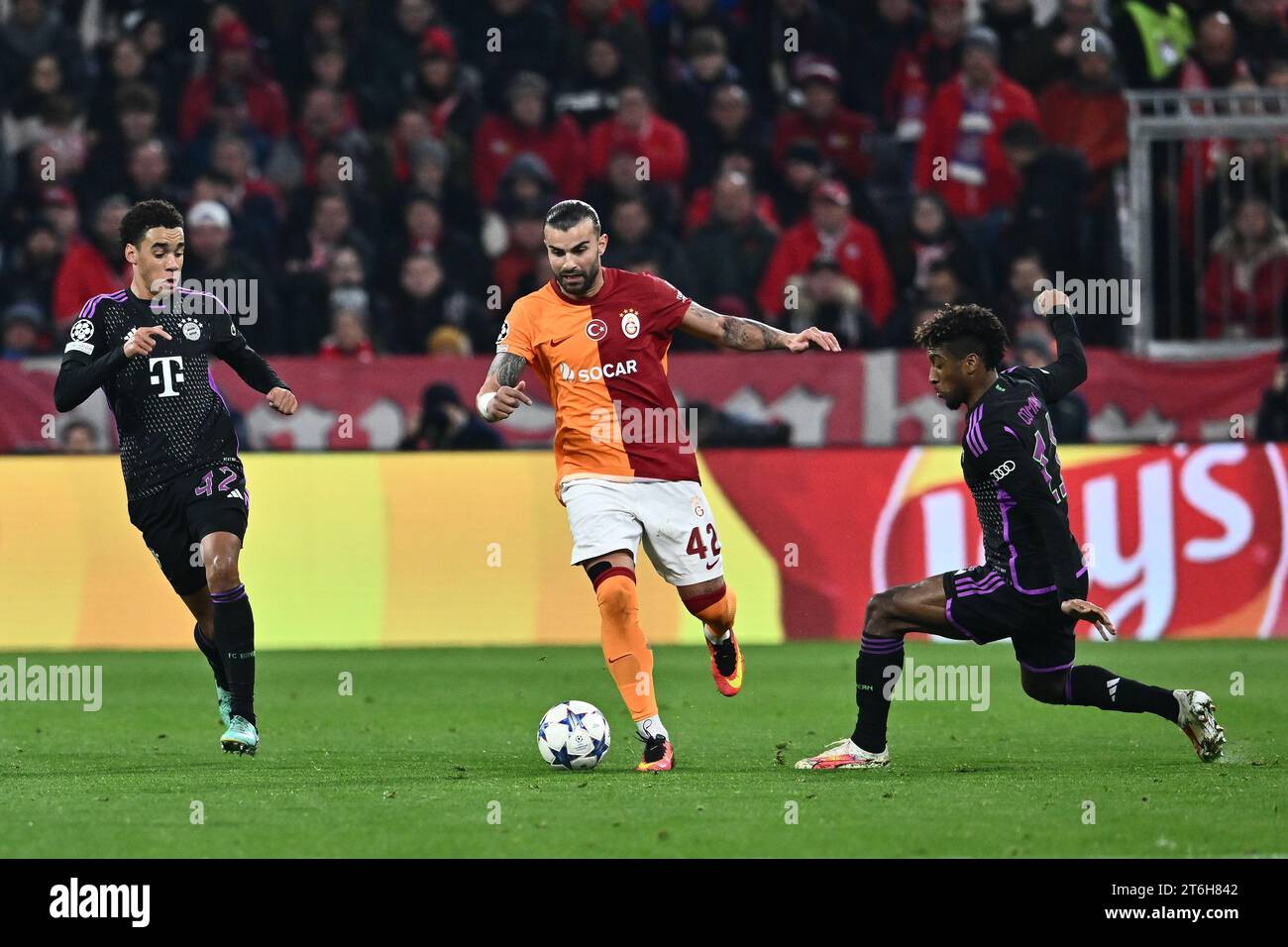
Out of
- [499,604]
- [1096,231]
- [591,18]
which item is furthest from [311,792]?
[591,18]

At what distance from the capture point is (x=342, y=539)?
14656 mm

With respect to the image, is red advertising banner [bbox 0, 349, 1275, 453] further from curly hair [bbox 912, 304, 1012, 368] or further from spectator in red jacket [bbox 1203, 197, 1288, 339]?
curly hair [bbox 912, 304, 1012, 368]

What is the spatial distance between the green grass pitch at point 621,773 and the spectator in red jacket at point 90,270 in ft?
14.6

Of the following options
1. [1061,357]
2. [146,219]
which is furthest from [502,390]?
[1061,357]

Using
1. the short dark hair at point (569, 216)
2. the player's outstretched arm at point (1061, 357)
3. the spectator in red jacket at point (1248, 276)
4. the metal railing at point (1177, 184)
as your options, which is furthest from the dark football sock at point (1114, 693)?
the spectator in red jacket at point (1248, 276)

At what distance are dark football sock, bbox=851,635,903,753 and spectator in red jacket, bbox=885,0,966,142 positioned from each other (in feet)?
32.9

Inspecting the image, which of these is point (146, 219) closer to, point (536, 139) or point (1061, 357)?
point (1061, 357)

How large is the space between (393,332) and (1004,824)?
10.7 metres

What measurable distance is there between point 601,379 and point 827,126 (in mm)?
9574

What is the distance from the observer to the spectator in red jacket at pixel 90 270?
1714 cm

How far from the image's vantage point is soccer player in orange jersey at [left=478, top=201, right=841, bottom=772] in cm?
898

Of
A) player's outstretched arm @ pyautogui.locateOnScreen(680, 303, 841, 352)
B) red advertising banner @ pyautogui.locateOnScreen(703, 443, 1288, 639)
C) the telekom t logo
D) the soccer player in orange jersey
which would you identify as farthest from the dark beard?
red advertising banner @ pyautogui.locateOnScreen(703, 443, 1288, 639)

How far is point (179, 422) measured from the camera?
384 inches
